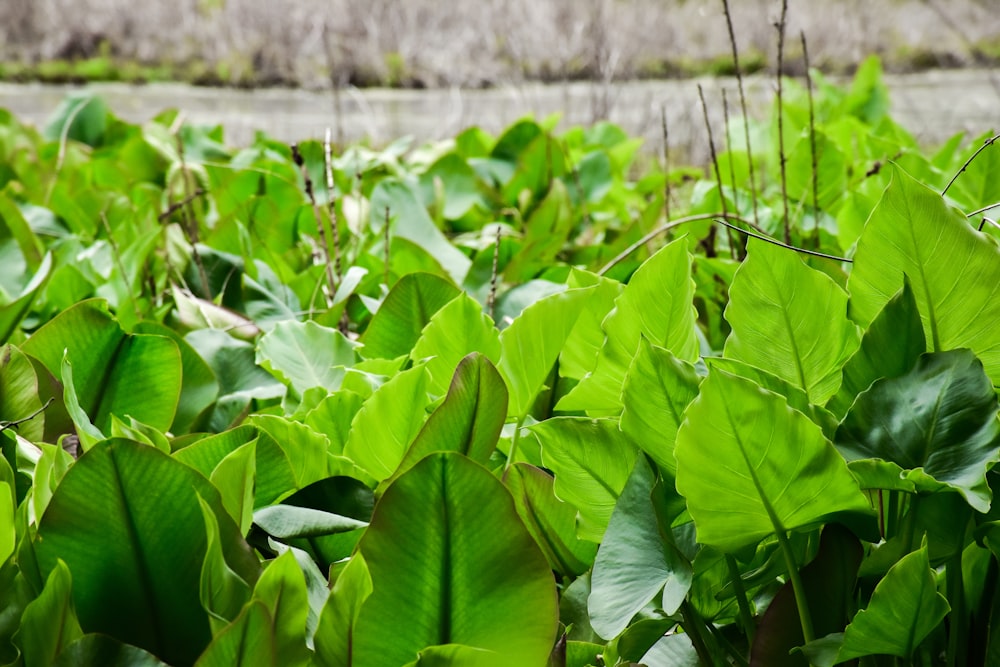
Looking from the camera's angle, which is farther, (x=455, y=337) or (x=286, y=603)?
(x=455, y=337)

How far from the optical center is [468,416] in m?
0.61

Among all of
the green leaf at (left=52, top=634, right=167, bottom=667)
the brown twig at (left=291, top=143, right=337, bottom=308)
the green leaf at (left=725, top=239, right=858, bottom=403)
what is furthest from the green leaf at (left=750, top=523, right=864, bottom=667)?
the brown twig at (left=291, top=143, right=337, bottom=308)

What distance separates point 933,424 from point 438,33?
7542 mm

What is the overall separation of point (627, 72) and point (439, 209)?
3.01m

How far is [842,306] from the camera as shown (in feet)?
1.94

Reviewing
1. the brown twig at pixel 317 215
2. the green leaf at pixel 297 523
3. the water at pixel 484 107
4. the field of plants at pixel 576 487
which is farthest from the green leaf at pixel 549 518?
the water at pixel 484 107

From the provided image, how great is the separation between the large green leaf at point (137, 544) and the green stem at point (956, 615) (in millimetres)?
382

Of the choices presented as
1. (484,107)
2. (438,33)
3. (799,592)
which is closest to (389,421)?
(799,592)

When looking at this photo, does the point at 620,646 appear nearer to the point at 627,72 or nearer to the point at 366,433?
the point at 366,433

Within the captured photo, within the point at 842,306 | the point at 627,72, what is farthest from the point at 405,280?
the point at 627,72

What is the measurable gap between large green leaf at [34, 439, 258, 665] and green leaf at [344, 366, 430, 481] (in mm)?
169

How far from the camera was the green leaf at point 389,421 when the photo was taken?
674mm

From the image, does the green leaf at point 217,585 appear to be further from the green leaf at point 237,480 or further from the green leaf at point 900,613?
the green leaf at point 900,613

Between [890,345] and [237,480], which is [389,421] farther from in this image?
[890,345]
